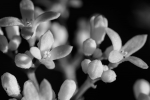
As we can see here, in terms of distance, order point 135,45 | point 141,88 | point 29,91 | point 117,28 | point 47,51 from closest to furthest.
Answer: point 29,91 → point 47,51 → point 135,45 → point 141,88 → point 117,28

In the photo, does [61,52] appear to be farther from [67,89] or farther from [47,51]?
[67,89]

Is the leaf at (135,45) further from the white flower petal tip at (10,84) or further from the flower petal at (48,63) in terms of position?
the white flower petal tip at (10,84)

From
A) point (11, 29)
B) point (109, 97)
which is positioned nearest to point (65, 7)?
point (109, 97)

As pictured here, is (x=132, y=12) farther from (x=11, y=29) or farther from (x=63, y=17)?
(x=11, y=29)

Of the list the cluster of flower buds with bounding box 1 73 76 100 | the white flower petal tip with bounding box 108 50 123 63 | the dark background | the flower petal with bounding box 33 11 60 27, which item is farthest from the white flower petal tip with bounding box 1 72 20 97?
the dark background

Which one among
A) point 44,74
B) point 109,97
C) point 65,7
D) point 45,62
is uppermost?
point 45,62

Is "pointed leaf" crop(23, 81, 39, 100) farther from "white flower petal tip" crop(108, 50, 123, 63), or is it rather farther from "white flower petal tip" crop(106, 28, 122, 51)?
"white flower petal tip" crop(106, 28, 122, 51)

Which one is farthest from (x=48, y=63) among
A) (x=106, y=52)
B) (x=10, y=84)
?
(x=106, y=52)
